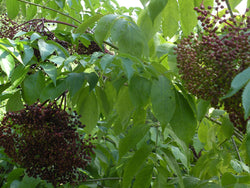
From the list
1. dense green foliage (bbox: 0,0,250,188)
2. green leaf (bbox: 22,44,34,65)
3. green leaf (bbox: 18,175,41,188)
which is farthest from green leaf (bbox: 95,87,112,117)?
green leaf (bbox: 18,175,41,188)

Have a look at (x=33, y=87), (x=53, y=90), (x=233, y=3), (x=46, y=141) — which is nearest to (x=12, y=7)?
(x=33, y=87)

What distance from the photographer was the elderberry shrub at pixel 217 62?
122cm

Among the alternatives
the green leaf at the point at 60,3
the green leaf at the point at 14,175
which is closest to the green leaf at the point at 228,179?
the green leaf at the point at 14,175

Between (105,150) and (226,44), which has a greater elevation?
(226,44)

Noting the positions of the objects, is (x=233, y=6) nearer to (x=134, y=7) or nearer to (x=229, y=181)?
(x=229, y=181)

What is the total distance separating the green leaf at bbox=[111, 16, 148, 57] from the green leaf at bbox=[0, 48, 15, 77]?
516 millimetres

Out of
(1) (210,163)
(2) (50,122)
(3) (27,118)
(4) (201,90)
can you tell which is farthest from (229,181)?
(3) (27,118)

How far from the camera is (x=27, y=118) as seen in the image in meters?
1.61

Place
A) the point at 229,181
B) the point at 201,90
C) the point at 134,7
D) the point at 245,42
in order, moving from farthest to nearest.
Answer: the point at 134,7
the point at 229,181
the point at 201,90
the point at 245,42

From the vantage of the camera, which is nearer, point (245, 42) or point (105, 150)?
point (245, 42)

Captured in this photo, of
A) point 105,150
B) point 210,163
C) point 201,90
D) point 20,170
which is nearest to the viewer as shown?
point 201,90

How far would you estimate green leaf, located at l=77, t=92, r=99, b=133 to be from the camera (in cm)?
172

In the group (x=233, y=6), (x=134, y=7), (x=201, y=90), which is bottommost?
(x=201, y=90)

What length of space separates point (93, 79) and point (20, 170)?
1.02 meters
